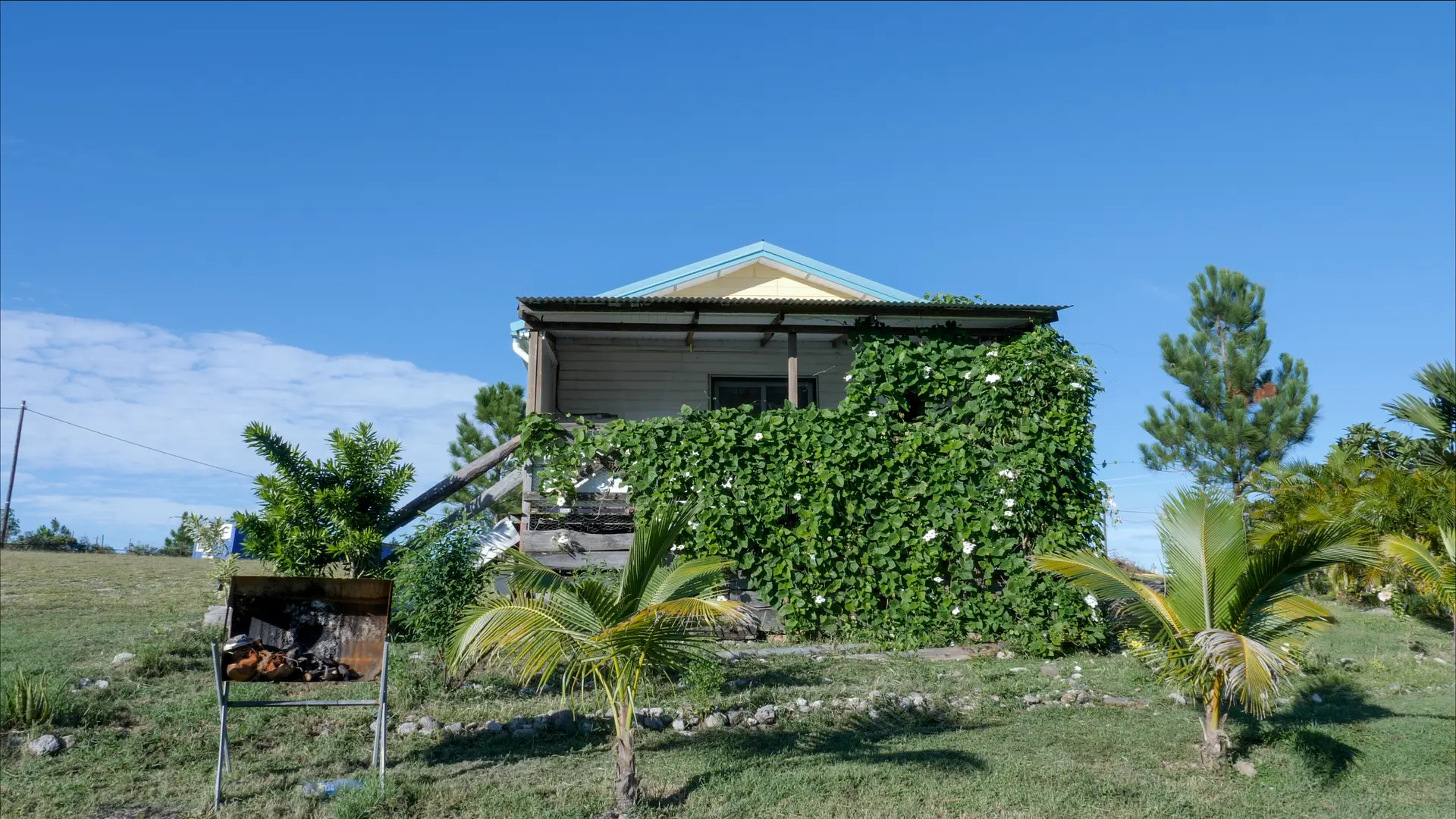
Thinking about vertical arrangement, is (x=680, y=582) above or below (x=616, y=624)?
above

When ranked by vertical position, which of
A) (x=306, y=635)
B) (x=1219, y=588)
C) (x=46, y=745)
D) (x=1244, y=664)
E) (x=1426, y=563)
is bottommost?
(x=46, y=745)

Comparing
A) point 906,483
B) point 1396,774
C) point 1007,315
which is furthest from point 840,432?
point 1396,774

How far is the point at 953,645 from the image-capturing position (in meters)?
10.6

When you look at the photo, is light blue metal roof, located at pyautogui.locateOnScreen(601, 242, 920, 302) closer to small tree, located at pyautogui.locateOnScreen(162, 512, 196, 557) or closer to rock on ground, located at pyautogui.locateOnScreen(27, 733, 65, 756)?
rock on ground, located at pyautogui.locateOnScreen(27, 733, 65, 756)

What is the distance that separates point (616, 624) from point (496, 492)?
5.86 m

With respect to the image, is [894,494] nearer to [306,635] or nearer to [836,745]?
[836,745]

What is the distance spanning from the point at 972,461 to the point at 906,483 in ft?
2.60

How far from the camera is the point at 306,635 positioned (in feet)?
20.8

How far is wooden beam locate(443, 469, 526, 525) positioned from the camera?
10742 millimetres

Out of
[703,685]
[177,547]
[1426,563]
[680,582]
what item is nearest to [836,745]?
[703,685]

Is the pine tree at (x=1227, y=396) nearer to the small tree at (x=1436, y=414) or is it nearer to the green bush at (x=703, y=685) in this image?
the small tree at (x=1436, y=414)

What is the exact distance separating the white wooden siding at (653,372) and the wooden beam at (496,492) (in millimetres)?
3145

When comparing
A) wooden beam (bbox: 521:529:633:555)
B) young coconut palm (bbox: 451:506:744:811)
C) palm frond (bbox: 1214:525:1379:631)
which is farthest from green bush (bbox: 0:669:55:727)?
palm frond (bbox: 1214:525:1379:631)

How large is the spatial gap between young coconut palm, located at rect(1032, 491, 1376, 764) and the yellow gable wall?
28.5 ft
